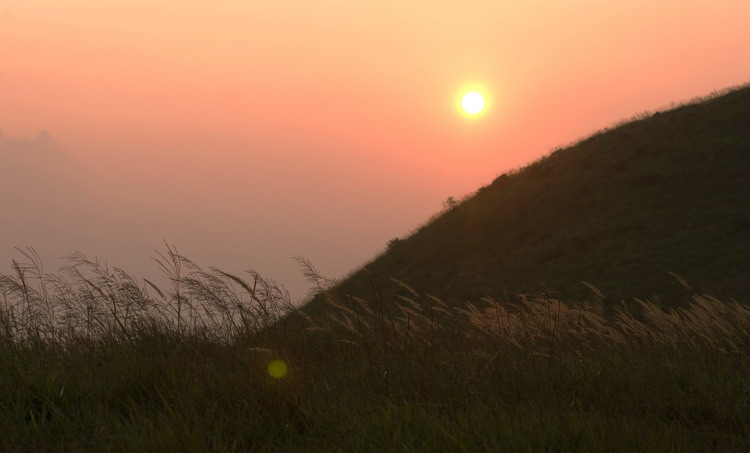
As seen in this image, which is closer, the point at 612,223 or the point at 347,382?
the point at 347,382

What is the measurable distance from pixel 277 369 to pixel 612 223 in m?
25.6

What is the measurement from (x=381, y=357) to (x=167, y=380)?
1708 millimetres

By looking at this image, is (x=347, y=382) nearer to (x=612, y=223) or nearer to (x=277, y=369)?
(x=277, y=369)

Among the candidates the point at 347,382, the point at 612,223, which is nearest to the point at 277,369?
the point at 347,382

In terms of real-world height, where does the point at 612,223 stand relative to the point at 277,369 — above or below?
above

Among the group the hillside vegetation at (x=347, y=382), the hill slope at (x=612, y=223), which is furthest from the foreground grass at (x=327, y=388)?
the hill slope at (x=612, y=223)

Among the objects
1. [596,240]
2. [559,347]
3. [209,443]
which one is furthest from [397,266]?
[209,443]

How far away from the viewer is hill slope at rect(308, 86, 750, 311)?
25016mm

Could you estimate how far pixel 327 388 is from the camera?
15.4ft

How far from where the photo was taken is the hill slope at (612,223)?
25016mm

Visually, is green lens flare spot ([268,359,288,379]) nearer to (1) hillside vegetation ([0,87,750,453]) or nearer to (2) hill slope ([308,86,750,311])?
(1) hillside vegetation ([0,87,750,453])

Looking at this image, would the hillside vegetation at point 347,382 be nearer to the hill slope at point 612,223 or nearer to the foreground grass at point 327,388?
the foreground grass at point 327,388

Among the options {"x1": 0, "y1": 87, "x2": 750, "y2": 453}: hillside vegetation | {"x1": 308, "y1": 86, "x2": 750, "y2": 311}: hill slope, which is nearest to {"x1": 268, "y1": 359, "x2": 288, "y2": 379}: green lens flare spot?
{"x1": 0, "y1": 87, "x2": 750, "y2": 453}: hillside vegetation

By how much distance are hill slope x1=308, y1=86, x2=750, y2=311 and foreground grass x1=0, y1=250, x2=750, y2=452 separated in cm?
1719
